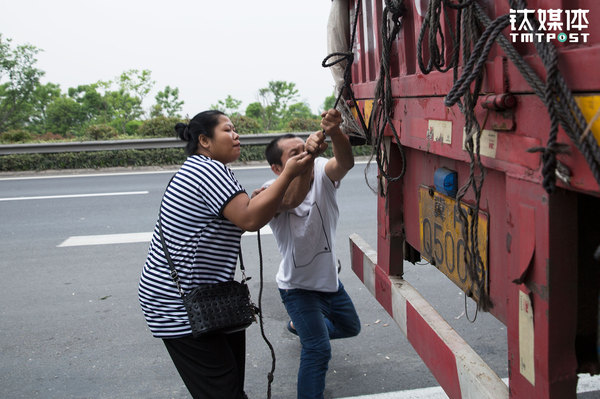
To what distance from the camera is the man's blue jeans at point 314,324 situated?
9.23ft

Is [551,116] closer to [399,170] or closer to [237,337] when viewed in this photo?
[399,170]

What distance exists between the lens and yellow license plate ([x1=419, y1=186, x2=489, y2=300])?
174 centimetres

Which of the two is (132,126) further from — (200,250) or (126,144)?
(200,250)

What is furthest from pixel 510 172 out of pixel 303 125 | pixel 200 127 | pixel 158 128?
pixel 158 128

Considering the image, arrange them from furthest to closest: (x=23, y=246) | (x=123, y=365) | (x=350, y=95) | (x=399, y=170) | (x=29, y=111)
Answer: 1. (x=29, y=111)
2. (x=23, y=246)
3. (x=123, y=365)
4. (x=350, y=95)
5. (x=399, y=170)

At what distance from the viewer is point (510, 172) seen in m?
1.38

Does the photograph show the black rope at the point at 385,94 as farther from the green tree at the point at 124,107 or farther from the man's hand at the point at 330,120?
the green tree at the point at 124,107

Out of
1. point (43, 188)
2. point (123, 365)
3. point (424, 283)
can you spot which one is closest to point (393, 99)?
point (123, 365)

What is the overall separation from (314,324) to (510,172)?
171 cm

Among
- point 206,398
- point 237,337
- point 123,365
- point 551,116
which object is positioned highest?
point 551,116

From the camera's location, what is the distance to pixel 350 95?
274cm

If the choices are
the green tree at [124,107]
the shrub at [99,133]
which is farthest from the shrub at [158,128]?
the green tree at [124,107]

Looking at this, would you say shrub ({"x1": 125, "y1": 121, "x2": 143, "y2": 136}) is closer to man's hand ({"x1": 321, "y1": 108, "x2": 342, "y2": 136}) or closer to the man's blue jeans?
the man's blue jeans

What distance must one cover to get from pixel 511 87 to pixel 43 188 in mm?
9844
